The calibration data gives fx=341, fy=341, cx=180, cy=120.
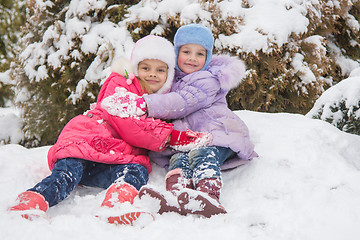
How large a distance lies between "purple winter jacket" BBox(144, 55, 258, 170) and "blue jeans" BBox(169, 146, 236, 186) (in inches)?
2.9

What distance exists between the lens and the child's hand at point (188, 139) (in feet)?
7.72

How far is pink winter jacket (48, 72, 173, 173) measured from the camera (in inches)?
84.4

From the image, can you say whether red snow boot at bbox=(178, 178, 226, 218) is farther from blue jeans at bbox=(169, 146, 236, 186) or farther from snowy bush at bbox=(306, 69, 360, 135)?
snowy bush at bbox=(306, 69, 360, 135)

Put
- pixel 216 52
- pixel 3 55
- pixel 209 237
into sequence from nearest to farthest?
pixel 209 237 → pixel 216 52 → pixel 3 55

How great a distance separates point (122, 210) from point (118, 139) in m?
0.72

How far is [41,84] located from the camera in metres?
3.86

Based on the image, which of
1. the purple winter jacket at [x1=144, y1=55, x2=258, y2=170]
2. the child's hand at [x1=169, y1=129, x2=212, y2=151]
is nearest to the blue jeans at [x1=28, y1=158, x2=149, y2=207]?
the child's hand at [x1=169, y1=129, x2=212, y2=151]

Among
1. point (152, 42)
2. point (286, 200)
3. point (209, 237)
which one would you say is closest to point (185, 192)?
point (209, 237)

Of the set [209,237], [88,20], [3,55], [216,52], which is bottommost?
[3,55]

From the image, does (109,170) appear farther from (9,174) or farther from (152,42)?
(152,42)

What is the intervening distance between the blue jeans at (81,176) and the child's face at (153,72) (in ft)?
2.14

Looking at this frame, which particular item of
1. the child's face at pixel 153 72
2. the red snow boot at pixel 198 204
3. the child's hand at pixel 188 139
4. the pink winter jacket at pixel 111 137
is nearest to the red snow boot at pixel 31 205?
the pink winter jacket at pixel 111 137

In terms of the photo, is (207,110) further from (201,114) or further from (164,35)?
(164,35)

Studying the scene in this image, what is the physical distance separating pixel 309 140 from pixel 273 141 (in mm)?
270
